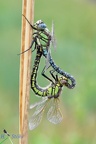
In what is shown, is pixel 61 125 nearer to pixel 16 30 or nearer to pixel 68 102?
pixel 68 102

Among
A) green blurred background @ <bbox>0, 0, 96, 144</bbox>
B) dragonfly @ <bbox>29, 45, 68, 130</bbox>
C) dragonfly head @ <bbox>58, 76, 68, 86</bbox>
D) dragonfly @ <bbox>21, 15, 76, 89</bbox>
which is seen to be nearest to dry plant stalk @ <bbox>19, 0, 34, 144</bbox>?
dragonfly @ <bbox>21, 15, 76, 89</bbox>

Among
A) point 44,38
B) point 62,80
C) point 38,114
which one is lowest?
point 38,114

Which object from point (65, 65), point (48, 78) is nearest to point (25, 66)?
point (48, 78)

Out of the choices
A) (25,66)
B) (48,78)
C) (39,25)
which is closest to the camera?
(25,66)

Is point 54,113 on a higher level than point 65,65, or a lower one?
lower

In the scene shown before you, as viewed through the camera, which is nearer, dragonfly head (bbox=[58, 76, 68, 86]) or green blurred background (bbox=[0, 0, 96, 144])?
dragonfly head (bbox=[58, 76, 68, 86])

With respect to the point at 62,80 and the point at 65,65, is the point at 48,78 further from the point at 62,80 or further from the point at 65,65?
the point at 65,65

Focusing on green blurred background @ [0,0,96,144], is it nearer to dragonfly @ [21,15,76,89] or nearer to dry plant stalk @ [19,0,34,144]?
dragonfly @ [21,15,76,89]

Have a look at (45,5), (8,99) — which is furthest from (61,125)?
(45,5)
